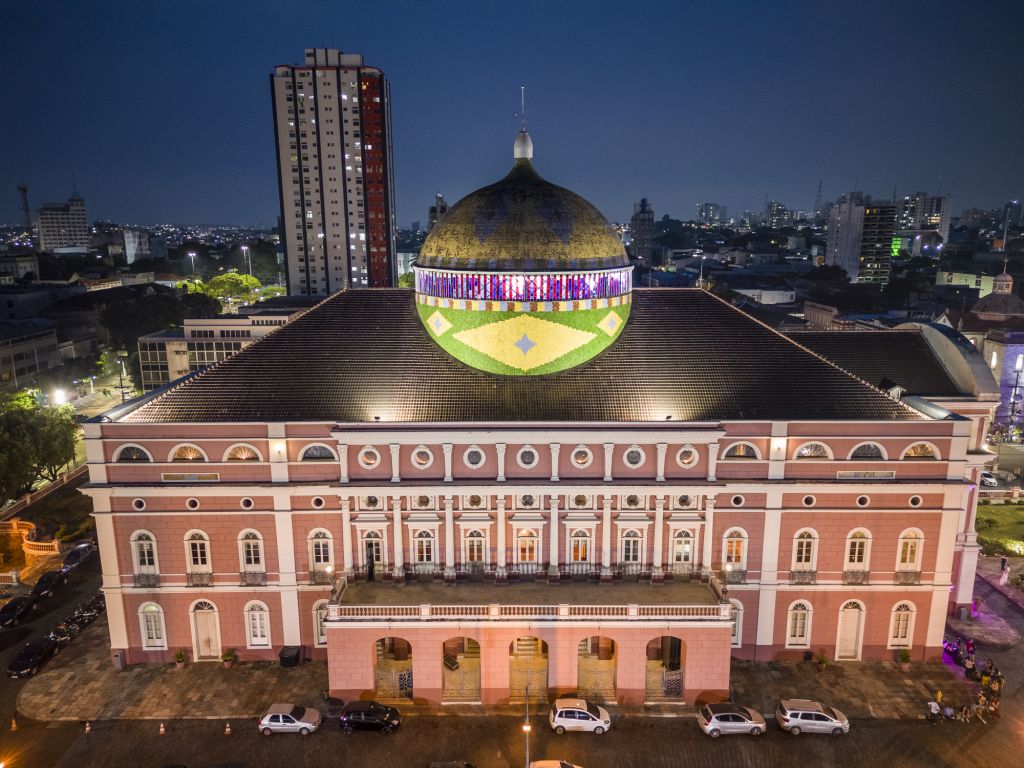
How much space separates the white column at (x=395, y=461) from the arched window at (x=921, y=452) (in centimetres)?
2265

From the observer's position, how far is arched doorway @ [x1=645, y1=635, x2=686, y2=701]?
98.6 feet

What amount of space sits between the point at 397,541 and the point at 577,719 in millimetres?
10750

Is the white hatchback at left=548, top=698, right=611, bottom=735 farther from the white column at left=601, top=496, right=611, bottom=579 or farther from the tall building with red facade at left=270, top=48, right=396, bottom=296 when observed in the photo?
the tall building with red facade at left=270, top=48, right=396, bottom=296

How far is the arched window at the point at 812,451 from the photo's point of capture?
31.7 metres

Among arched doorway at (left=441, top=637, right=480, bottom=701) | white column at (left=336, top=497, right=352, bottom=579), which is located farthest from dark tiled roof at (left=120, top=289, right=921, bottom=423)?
arched doorway at (left=441, top=637, right=480, bottom=701)

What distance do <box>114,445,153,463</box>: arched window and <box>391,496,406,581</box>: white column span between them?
1100 centimetres

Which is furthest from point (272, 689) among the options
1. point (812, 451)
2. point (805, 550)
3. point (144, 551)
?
point (812, 451)

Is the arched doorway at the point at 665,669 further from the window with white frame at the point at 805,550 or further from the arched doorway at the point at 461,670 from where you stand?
the arched doorway at the point at 461,670

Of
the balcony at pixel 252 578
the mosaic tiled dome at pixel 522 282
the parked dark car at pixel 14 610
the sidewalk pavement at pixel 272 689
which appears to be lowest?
the sidewalk pavement at pixel 272 689

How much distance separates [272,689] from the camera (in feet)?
102

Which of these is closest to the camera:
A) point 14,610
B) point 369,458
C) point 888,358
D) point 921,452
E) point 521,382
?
point 369,458

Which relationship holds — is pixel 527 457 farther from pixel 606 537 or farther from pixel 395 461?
pixel 395 461

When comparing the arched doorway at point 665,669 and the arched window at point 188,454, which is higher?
the arched window at point 188,454

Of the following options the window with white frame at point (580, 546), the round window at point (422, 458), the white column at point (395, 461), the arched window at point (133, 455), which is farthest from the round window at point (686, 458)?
the arched window at point (133, 455)
